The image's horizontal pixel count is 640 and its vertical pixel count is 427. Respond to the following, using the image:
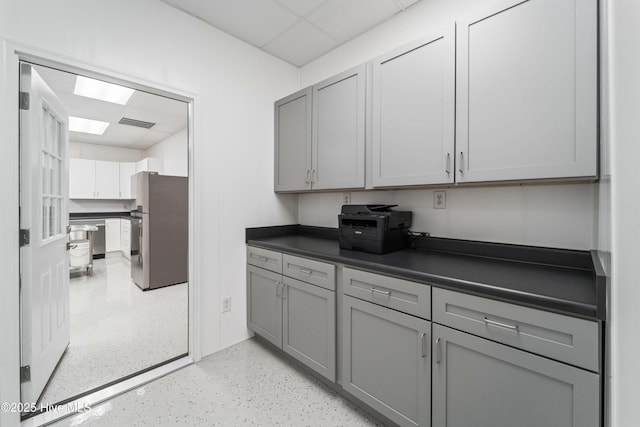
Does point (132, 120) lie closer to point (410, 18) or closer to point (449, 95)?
point (410, 18)

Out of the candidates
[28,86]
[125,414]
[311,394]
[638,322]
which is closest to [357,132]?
[638,322]

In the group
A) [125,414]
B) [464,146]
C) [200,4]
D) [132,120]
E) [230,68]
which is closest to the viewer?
[464,146]

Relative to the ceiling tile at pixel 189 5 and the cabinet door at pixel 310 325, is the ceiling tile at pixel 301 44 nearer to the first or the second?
the ceiling tile at pixel 189 5

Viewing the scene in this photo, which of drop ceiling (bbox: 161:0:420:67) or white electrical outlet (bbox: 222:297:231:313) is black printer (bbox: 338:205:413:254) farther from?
drop ceiling (bbox: 161:0:420:67)

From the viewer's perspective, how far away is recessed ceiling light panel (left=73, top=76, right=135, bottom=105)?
2.90 metres

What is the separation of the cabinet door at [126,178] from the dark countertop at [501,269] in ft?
17.7

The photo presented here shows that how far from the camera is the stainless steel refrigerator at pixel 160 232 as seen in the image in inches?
141

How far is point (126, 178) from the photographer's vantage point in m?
5.71

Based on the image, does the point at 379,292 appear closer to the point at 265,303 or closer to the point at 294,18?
the point at 265,303

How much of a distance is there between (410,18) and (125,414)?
125 inches

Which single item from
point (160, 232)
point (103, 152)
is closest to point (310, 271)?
point (160, 232)

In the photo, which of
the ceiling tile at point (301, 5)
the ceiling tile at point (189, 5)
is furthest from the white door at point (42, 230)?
the ceiling tile at point (301, 5)

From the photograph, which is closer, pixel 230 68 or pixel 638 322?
pixel 638 322

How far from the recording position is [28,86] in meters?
1.44
